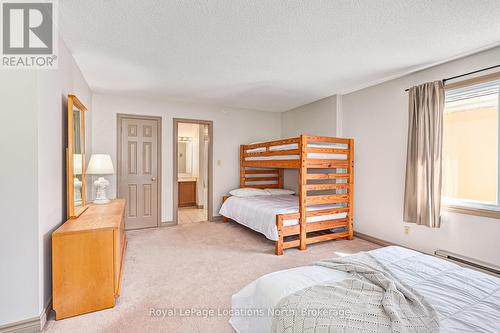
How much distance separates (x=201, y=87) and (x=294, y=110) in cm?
228

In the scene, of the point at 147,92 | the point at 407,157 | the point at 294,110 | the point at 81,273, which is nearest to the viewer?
the point at 81,273

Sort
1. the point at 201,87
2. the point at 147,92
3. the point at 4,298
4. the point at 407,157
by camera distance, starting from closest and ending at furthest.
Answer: the point at 4,298 < the point at 407,157 < the point at 201,87 < the point at 147,92

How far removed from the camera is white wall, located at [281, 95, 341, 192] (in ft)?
14.3

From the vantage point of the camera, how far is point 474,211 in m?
2.65

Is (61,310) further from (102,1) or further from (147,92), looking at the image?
(147,92)

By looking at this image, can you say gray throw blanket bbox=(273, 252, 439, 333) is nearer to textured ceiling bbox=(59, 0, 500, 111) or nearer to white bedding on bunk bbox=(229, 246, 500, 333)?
white bedding on bunk bbox=(229, 246, 500, 333)

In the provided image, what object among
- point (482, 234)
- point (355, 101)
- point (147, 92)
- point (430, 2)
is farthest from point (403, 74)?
point (147, 92)

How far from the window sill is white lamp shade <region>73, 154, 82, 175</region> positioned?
397cm

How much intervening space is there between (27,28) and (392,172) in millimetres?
4081

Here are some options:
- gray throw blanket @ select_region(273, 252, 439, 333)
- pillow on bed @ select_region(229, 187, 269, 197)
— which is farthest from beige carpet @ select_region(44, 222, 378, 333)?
gray throw blanket @ select_region(273, 252, 439, 333)

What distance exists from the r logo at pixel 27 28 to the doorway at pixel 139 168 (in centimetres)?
234

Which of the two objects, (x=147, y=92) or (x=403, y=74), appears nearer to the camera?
(x=403, y=74)

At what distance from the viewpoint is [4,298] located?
1686 millimetres

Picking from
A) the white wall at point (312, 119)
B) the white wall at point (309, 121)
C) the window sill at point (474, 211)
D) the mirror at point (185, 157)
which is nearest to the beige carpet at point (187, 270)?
the window sill at point (474, 211)
